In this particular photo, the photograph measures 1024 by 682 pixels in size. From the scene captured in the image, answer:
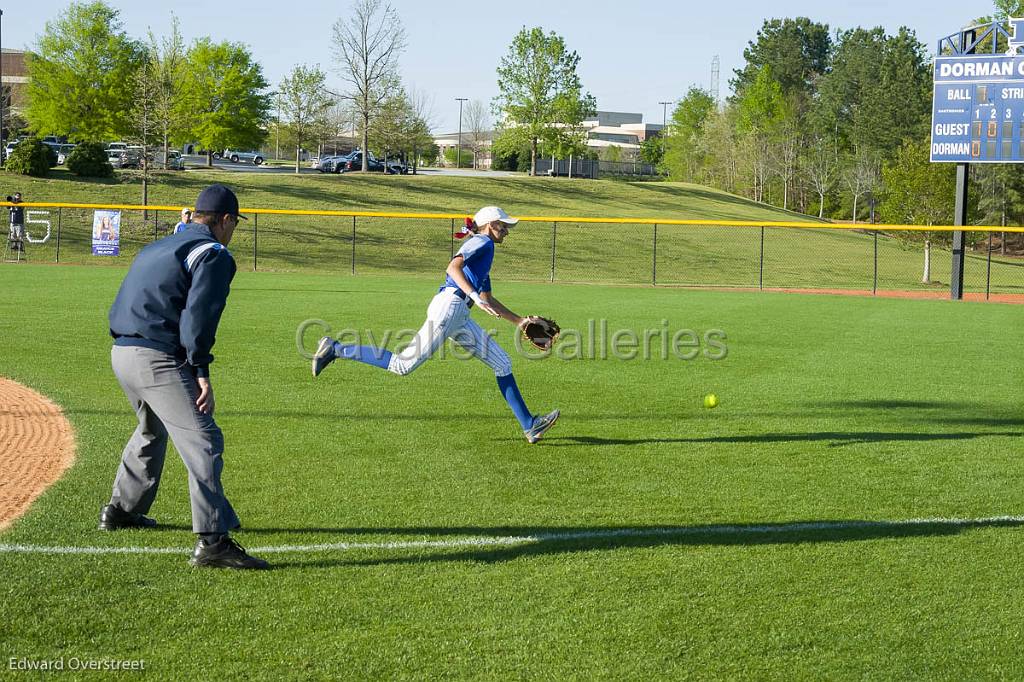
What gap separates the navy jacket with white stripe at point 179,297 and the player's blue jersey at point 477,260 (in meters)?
3.17

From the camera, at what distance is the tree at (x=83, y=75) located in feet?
164

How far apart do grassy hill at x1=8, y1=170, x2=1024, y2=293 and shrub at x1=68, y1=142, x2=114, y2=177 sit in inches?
30.0

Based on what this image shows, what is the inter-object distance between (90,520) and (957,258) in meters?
26.5

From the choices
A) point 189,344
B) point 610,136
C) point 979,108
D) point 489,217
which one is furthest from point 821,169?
point 610,136

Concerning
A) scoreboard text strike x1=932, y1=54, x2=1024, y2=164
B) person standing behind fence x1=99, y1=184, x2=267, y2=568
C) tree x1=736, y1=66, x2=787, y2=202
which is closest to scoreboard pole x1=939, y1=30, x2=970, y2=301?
scoreboard text strike x1=932, y1=54, x2=1024, y2=164

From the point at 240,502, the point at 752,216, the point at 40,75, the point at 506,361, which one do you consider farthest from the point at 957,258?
the point at 40,75

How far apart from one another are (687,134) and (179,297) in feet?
269

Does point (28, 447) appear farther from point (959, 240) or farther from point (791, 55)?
point (791, 55)

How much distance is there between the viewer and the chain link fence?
1357 inches

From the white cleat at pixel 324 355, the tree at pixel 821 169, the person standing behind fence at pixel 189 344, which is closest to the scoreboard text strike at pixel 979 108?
the white cleat at pixel 324 355

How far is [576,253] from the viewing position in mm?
41094

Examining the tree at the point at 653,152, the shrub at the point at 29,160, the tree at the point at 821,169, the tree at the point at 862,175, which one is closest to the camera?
the shrub at the point at 29,160

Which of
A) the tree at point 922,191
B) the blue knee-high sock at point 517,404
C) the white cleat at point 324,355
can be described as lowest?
the blue knee-high sock at point 517,404

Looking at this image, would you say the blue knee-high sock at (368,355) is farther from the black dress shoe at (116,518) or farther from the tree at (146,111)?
the tree at (146,111)
